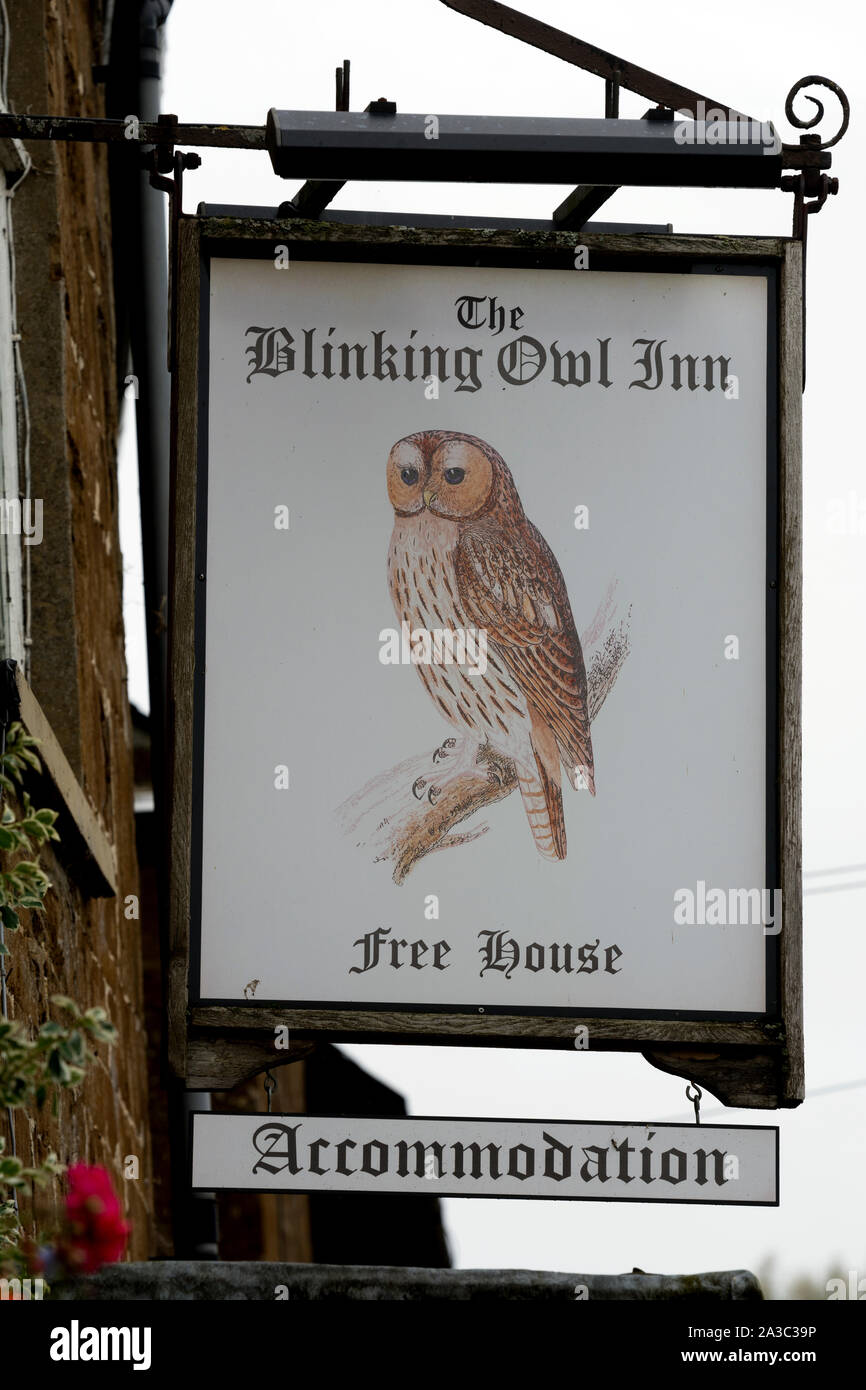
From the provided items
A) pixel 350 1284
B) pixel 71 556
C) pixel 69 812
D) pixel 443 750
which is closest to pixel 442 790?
pixel 443 750

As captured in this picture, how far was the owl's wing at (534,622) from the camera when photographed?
401cm

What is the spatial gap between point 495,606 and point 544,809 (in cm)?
42

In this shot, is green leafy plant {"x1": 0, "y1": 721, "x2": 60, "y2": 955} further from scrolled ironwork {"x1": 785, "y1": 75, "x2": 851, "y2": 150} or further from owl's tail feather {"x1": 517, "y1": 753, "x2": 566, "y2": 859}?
scrolled ironwork {"x1": 785, "y1": 75, "x2": 851, "y2": 150}

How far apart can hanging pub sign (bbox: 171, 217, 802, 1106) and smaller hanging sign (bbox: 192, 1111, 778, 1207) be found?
183 millimetres

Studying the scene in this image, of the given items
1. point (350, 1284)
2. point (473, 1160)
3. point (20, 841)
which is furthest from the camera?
point (473, 1160)

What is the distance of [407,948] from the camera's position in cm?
384

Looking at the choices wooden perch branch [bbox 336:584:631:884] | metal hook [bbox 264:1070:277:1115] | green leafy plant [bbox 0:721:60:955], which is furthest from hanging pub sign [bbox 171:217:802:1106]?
green leafy plant [bbox 0:721:60:955]

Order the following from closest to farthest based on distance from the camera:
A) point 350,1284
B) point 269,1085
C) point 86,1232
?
point 86,1232 < point 350,1284 < point 269,1085

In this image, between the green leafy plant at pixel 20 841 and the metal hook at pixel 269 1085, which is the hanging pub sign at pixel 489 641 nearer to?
the metal hook at pixel 269 1085

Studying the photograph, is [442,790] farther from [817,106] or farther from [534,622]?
[817,106]

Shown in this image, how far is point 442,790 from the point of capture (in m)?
3.95

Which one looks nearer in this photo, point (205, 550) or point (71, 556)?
point (205, 550)
